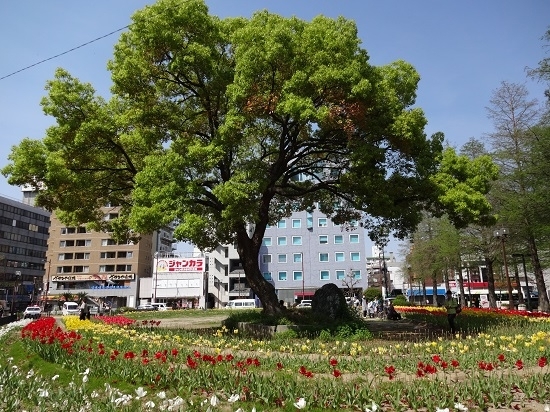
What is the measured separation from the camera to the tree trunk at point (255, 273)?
1756 centimetres

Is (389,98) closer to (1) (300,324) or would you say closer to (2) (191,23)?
(2) (191,23)

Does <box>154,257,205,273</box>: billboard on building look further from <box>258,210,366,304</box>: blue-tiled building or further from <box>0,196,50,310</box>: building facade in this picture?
<box>0,196,50,310</box>: building facade

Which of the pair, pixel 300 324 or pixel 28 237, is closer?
pixel 300 324

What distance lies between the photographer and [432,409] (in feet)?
18.9

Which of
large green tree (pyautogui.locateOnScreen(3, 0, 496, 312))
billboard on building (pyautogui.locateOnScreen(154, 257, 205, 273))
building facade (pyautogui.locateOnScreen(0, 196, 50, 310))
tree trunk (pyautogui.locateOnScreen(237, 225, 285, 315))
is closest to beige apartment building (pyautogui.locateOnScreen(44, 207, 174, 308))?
building facade (pyautogui.locateOnScreen(0, 196, 50, 310))

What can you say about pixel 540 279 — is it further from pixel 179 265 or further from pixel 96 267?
pixel 96 267

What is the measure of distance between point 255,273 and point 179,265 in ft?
166

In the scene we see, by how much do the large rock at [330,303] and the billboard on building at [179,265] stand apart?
161 feet

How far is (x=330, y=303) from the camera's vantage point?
17.4 m

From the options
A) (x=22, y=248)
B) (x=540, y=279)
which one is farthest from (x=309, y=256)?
(x=22, y=248)

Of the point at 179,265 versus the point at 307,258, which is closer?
the point at 307,258

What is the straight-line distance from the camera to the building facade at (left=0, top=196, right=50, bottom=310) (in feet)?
229

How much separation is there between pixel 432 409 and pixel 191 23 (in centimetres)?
1419

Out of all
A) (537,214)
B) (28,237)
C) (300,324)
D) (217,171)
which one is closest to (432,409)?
(300,324)
